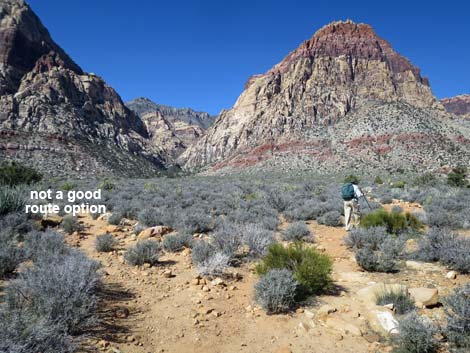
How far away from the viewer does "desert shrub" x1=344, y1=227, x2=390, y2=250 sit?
7.47 meters

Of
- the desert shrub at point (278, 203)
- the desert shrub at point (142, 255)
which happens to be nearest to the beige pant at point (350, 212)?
the desert shrub at point (278, 203)

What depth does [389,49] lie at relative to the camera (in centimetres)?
11950

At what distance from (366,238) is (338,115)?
90086mm

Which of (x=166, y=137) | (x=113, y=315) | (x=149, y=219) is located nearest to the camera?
(x=113, y=315)

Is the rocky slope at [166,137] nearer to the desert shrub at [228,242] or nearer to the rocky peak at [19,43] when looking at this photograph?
the rocky peak at [19,43]

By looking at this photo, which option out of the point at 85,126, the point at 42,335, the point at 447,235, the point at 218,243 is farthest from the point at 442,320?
the point at 85,126

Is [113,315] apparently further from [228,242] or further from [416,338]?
[416,338]

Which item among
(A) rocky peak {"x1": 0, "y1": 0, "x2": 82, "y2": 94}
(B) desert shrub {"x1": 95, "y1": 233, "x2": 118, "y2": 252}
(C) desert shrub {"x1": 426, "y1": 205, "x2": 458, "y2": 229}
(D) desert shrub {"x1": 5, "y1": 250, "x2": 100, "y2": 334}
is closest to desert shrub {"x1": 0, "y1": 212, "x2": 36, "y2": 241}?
(B) desert shrub {"x1": 95, "y1": 233, "x2": 118, "y2": 252}

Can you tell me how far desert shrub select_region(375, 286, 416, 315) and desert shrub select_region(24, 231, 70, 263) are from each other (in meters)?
5.24

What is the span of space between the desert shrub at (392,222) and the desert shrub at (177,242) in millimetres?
4843

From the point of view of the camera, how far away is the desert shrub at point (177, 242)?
24.8 feet

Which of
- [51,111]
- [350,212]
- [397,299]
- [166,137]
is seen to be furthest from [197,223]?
[166,137]

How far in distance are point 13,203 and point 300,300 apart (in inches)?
354

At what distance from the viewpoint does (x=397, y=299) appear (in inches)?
181
